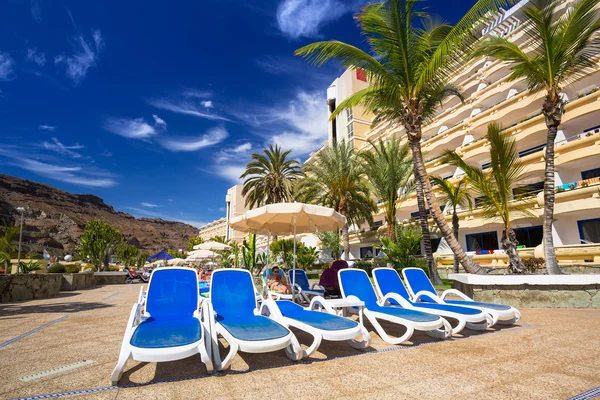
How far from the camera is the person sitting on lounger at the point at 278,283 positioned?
824 centimetres

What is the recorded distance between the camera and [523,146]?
24.3 meters

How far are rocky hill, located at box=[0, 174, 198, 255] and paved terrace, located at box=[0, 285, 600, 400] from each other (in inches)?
3431

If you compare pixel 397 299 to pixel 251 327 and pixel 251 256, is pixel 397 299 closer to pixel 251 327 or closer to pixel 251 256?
pixel 251 327

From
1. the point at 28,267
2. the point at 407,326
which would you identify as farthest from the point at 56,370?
the point at 28,267

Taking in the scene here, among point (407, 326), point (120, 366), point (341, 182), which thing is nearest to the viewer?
point (120, 366)

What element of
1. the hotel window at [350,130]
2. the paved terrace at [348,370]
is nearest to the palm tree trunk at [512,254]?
the paved terrace at [348,370]

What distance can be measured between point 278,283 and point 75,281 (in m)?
14.0

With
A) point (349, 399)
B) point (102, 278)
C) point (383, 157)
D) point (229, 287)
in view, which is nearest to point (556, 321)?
point (349, 399)

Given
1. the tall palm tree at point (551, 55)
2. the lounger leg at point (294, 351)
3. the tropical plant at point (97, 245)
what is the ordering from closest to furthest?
the lounger leg at point (294, 351) < the tall palm tree at point (551, 55) < the tropical plant at point (97, 245)

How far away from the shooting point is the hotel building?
739 inches

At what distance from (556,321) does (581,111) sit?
19.1 metres

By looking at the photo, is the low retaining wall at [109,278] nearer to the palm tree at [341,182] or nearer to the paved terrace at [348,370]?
the palm tree at [341,182]

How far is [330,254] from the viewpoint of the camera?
41.8m

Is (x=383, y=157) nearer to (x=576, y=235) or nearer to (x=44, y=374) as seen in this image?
(x=576, y=235)
